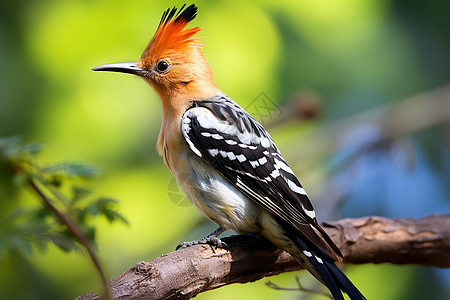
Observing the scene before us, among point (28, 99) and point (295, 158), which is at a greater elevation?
point (28, 99)

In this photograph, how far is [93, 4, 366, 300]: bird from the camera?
126 inches

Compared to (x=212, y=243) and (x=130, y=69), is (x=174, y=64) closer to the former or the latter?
(x=130, y=69)

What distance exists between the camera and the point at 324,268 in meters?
3.11

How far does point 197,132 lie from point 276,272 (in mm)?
1018

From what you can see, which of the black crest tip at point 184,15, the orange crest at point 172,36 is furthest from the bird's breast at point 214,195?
the black crest tip at point 184,15

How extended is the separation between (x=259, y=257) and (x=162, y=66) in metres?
1.43

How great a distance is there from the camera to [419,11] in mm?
6207

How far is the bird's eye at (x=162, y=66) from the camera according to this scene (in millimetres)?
3680

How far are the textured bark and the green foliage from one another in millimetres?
350

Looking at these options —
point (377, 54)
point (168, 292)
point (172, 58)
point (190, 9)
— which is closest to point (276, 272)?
point (168, 292)

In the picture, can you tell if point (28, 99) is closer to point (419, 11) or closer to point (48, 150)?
point (48, 150)

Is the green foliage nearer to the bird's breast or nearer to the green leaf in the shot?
the green leaf

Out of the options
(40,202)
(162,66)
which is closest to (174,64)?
(162,66)

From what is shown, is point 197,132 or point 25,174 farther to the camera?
point 197,132
